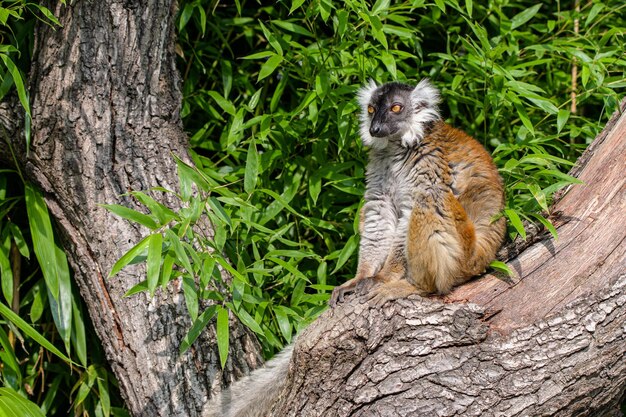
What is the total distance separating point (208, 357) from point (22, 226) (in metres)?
2.05

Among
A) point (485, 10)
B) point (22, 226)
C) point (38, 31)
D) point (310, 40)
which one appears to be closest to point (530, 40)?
point (485, 10)

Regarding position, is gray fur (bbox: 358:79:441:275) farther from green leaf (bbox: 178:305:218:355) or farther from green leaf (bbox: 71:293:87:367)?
green leaf (bbox: 71:293:87:367)

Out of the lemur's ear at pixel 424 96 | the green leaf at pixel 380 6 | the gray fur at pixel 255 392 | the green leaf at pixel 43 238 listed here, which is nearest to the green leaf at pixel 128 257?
the gray fur at pixel 255 392

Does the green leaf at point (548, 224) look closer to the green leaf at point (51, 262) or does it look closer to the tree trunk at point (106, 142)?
the tree trunk at point (106, 142)

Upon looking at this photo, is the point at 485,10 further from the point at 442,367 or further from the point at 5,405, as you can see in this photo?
the point at 5,405

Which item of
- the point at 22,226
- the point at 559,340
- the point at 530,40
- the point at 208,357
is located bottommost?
the point at 559,340

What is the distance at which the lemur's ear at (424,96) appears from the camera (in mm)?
5395

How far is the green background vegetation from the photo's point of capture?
5094 millimetres

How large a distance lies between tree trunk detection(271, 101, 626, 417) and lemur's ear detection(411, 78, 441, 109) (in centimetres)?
150

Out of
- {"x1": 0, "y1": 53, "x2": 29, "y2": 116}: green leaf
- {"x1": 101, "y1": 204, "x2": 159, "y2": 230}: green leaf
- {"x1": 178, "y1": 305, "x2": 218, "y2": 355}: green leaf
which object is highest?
{"x1": 0, "y1": 53, "x2": 29, "y2": 116}: green leaf

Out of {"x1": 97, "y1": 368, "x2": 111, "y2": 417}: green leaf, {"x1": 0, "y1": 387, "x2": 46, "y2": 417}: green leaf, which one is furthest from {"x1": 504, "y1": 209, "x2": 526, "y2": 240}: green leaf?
{"x1": 97, "y1": 368, "x2": 111, "y2": 417}: green leaf

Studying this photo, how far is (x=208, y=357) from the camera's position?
4914 mm

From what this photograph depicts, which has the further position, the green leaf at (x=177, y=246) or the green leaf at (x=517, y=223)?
the green leaf at (x=517, y=223)

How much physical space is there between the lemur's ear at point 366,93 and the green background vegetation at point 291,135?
9 centimetres
